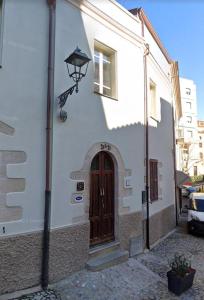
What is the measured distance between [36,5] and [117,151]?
3.86 m

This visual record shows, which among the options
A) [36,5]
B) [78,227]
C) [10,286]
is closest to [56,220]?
[78,227]

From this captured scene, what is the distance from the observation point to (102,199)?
22.3 feet

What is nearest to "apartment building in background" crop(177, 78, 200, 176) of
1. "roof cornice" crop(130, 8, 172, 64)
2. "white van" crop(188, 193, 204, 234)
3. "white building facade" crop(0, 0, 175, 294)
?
"white van" crop(188, 193, 204, 234)

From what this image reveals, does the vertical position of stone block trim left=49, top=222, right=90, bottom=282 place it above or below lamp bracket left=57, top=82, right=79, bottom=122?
below

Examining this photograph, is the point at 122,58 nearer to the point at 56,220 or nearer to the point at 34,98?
the point at 34,98

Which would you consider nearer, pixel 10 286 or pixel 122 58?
pixel 10 286

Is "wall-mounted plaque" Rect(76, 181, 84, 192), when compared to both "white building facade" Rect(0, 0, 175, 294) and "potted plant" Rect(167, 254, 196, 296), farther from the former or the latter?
"potted plant" Rect(167, 254, 196, 296)

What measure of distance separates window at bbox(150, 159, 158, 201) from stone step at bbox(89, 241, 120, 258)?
105 inches

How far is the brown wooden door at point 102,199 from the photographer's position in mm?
6582

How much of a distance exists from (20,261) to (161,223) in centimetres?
644

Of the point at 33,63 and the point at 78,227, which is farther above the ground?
the point at 33,63

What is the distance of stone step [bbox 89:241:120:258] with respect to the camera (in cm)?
622

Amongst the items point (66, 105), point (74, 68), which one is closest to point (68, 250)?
point (66, 105)

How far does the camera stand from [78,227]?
5.82m
